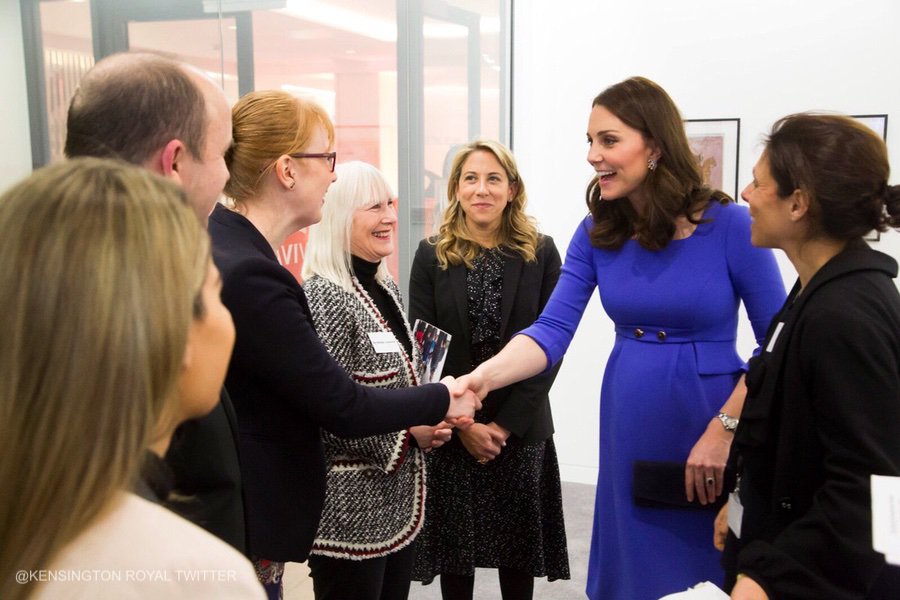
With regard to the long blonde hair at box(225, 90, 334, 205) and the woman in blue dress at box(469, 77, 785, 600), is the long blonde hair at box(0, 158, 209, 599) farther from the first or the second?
the woman in blue dress at box(469, 77, 785, 600)

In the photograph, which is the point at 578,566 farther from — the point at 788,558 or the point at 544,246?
the point at 788,558

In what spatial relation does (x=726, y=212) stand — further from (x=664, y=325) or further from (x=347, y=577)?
(x=347, y=577)

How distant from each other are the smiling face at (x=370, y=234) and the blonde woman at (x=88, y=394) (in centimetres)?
167

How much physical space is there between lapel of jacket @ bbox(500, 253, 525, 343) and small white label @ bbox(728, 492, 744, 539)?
1409 mm

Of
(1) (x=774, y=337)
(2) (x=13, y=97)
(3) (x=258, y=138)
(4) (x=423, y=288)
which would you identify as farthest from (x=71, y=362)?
(2) (x=13, y=97)

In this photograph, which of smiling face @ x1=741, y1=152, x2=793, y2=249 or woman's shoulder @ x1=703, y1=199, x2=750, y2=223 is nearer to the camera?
smiling face @ x1=741, y1=152, x2=793, y2=249

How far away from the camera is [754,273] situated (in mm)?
2059

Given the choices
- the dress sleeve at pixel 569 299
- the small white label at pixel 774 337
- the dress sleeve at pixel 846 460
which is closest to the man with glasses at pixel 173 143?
the dress sleeve at pixel 846 460

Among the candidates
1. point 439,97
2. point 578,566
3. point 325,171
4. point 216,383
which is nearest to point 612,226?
point 325,171

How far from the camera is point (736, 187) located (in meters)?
4.68

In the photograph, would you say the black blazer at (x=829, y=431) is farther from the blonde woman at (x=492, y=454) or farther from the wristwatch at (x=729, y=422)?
the blonde woman at (x=492, y=454)

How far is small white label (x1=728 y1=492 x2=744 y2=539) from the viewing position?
1.62 meters

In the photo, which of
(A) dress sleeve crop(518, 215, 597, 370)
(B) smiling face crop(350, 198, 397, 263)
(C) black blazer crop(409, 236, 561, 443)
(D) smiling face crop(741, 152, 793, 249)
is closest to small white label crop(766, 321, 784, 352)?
(D) smiling face crop(741, 152, 793, 249)

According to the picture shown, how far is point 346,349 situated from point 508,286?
3.39 ft
